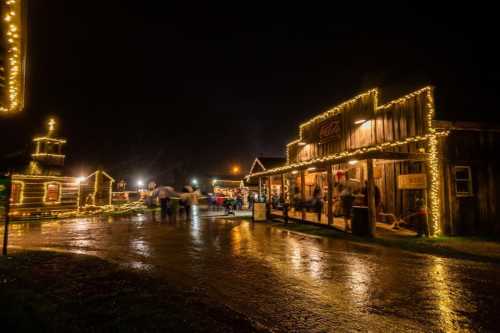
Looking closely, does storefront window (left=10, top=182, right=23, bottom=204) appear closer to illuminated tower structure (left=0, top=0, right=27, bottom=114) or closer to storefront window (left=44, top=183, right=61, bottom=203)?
storefront window (left=44, top=183, right=61, bottom=203)

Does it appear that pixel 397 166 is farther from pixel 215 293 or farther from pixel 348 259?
pixel 215 293

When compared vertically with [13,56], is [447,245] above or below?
below

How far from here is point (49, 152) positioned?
29844 millimetres

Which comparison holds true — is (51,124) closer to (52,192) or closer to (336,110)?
(52,192)

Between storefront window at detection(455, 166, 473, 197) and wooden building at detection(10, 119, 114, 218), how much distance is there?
23903 millimetres

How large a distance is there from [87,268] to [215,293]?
3.37m

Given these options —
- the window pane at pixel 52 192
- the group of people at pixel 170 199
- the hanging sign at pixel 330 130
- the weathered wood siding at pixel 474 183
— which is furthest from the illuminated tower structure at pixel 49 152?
the weathered wood siding at pixel 474 183

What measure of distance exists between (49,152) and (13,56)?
30.1 m

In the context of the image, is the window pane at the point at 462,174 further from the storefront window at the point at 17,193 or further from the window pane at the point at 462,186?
the storefront window at the point at 17,193


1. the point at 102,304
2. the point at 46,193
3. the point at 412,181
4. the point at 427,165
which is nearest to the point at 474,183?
the point at 427,165

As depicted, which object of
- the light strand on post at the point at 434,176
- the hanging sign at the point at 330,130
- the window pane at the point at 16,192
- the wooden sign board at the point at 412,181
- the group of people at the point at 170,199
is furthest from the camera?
the group of people at the point at 170,199

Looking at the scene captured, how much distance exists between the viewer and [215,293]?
5203 mm

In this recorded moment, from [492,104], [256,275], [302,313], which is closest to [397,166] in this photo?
[492,104]

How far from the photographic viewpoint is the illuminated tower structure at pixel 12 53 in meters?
3.79
